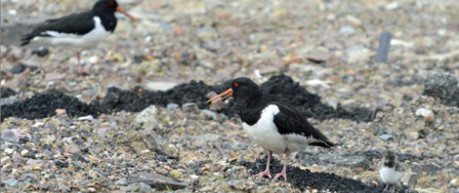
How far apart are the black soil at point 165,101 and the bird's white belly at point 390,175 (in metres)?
3.14

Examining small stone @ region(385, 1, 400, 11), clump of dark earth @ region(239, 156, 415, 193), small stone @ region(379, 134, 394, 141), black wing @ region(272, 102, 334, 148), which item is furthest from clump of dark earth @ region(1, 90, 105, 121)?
small stone @ region(385, 1, 400, 11)

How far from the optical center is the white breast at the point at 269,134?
24.3 feet

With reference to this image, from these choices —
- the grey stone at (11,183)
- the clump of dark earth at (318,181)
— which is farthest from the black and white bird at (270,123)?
the grey stone at (11,183)

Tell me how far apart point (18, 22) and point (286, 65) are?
551 centimetres

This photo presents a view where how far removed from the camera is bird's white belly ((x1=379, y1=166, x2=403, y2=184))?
7.59m

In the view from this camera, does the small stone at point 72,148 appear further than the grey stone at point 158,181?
Yes

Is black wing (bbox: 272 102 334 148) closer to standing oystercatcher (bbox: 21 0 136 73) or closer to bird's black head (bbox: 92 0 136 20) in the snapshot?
standing oystercatcher (bbox: 21 0 136 73)

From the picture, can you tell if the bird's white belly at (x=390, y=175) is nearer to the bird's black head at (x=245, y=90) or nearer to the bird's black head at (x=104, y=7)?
the bird's black head at (x=245, y=90)

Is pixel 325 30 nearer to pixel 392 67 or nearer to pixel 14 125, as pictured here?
pixel 392 67

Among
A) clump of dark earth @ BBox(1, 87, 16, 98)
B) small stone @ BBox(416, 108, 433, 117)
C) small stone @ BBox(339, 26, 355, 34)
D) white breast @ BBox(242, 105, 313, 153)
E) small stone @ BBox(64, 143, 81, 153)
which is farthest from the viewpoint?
small stone @ BBox(339, 26, 355, 34)

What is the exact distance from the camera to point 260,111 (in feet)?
24.6

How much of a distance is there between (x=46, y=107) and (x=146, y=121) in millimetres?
→ 1482

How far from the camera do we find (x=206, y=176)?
7652 millimetres

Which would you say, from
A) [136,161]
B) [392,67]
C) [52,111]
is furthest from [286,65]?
[136,161]
